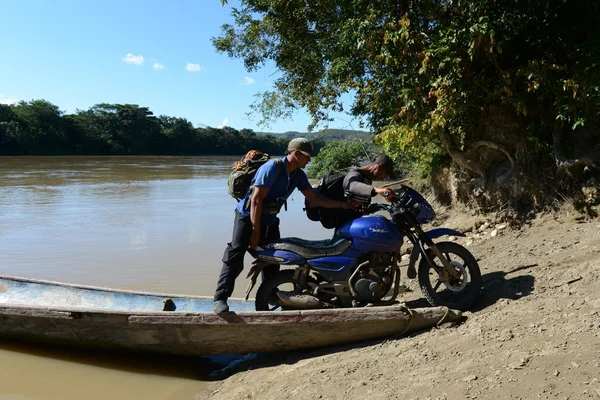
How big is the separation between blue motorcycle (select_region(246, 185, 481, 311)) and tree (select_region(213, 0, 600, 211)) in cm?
258

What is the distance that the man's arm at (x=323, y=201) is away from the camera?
14.1ft

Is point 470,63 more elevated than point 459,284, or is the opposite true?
point 470,63

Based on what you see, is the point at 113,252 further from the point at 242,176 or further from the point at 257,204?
the point at 257,204

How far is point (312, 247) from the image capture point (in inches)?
165

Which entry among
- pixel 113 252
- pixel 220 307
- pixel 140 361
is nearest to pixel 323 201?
pixel 220 307

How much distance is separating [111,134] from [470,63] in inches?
2734

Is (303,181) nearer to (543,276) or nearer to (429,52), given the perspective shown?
(543,276)

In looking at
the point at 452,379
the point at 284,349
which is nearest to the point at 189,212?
the point at 284,349

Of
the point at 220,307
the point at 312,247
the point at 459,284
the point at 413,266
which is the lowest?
the point at 220,307

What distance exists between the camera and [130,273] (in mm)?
7988

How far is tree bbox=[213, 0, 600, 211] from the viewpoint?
5.59m

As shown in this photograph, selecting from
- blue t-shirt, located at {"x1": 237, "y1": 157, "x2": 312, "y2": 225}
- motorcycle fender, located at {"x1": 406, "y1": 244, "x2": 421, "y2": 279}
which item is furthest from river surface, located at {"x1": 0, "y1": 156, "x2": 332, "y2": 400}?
motorcycle fender, located at {"x1": 406, "y1": 244, "x2": 421, "y2": 279}

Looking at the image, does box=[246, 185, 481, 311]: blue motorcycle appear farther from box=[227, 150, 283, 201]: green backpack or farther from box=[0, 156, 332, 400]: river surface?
box=[0, 156, 332, 400]: river surface

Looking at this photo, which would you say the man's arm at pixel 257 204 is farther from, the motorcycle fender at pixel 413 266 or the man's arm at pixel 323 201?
the motorcycle fender at pixel 413 266
